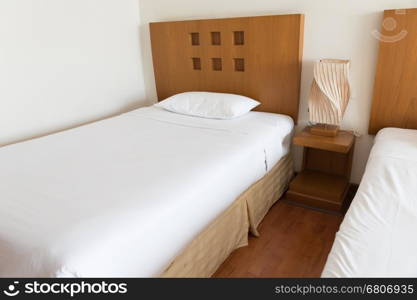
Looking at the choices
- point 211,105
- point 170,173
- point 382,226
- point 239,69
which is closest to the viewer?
point 382,226

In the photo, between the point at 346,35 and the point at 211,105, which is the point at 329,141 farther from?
the point at 211,105

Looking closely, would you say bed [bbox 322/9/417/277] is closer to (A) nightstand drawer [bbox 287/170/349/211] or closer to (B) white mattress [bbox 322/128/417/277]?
(B) white mattress [bbox 322/128/417/277]

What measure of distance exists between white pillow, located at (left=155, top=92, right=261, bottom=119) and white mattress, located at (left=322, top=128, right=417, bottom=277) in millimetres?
991

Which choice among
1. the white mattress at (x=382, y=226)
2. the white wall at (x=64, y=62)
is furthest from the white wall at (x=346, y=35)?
the white wall at (x=64, y=62)

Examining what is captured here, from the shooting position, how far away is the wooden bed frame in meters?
1.72

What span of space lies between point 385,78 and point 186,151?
1346 millimetres

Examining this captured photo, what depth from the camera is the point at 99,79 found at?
2672mm

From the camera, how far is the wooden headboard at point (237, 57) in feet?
7.20

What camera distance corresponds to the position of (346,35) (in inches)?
79.5

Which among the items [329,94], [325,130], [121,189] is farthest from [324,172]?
[121,189]

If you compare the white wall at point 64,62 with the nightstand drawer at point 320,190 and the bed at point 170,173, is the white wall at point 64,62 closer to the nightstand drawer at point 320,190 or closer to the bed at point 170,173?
the bed at point 170,173

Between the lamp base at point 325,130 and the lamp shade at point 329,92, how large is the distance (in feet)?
0.24

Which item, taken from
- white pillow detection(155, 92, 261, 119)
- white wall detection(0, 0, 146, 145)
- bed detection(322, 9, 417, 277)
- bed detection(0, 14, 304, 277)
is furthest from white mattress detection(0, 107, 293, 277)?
bed detection(322, 9, 417, 277)

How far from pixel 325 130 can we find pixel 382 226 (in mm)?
1124
